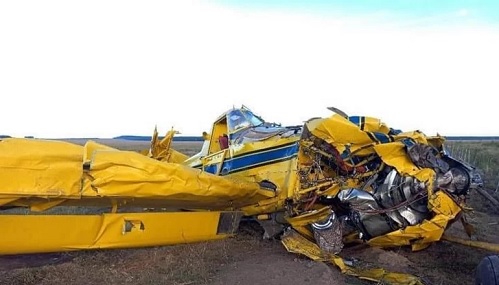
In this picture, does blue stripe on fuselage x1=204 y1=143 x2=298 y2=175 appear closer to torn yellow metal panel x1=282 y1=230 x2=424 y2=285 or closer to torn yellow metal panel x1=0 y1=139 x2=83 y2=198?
torn yellow metal panel x1=282 y1=230 x2=424 y2=285

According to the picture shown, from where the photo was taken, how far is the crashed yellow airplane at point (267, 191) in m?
5.22

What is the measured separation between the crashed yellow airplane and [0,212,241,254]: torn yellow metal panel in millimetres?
12

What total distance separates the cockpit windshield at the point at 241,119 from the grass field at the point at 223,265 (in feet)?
7.08

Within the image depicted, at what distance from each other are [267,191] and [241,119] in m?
2.59

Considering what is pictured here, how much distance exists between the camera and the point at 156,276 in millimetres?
6254

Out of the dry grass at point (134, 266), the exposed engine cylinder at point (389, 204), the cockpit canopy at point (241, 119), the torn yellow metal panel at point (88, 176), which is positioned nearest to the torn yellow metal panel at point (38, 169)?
the torn yellow metal panel at point (88, 176)

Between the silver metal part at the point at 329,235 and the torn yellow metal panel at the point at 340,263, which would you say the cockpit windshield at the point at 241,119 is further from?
the silver metal part at the point at 329,235

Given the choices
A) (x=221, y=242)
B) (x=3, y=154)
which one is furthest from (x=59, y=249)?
(x=221, y=242)

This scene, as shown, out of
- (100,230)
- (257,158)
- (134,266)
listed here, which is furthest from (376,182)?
(100,230)

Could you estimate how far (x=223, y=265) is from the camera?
694cm

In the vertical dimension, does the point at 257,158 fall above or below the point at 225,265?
above

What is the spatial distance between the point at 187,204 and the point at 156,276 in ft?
3.56

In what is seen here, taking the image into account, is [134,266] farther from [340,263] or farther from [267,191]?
[340,263]

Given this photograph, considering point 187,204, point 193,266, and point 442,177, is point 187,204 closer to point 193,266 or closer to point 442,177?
point 193,266
